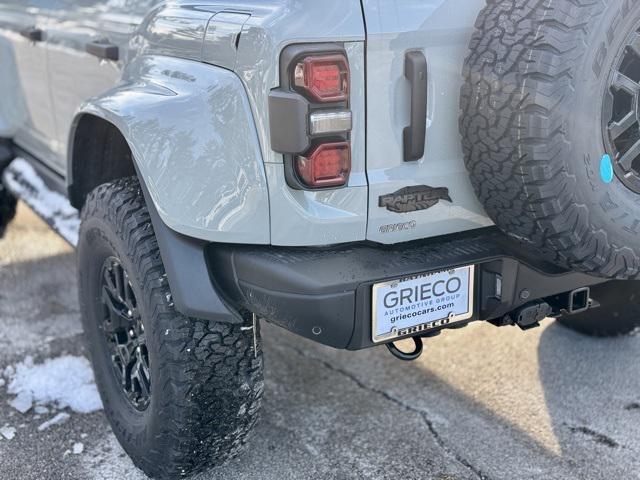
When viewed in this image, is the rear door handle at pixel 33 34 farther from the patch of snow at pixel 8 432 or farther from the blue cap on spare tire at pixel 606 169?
the blue cap on spare tire at pixel 606 169

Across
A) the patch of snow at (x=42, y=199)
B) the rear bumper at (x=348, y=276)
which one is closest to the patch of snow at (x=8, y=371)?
the patch of snow at (x=42, y=199)

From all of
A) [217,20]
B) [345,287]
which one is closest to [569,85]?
[345,287]

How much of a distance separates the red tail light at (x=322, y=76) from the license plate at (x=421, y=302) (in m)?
0.53

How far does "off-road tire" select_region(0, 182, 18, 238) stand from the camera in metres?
4.91

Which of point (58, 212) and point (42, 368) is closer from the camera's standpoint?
point (42, 368)

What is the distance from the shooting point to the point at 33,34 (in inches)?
145

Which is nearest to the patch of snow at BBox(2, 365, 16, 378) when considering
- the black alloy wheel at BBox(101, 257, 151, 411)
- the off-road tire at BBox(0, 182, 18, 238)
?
the black alloy wheel at BBox(101, 257, 151, 411)

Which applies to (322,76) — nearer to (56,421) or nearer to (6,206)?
(56,421)

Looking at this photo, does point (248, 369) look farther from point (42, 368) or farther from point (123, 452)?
point (42, 368)

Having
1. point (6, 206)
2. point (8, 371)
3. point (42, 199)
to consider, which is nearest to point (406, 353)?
point (8, 371)

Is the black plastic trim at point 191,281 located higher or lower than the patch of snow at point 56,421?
higher

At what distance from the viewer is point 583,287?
2.49 m

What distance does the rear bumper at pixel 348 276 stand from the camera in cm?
214

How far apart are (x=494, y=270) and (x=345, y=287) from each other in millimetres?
489
